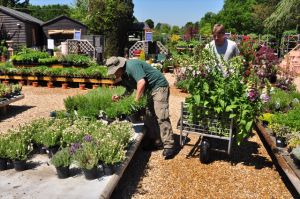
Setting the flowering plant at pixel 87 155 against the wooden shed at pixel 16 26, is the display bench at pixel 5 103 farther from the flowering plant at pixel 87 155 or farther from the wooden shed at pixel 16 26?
the wooden shed at pixel 16 26

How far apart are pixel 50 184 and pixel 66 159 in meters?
0.30

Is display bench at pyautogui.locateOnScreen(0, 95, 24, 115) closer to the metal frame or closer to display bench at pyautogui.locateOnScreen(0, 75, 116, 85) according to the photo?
display bench at pyautogui.locateOnScreen(0, 75, 116, 85)

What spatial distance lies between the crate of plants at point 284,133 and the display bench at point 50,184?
1.93m

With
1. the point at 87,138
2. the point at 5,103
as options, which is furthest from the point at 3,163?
the point at 5,103

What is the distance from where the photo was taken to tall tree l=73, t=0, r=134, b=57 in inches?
1024

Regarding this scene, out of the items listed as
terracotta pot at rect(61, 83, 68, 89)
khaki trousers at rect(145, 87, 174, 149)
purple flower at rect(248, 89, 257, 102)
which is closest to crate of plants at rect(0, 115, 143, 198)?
khaki trousers at rect(145, 87, 174, 149)

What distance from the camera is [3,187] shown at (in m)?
3.55

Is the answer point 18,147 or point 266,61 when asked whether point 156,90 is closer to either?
point 18,147

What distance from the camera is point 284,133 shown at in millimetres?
4770

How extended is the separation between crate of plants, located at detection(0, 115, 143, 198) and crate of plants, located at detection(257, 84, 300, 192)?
6.21 feet

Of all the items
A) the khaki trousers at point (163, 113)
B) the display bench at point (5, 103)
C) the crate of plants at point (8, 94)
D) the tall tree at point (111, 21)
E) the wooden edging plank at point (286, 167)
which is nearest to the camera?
the wooden edging plank at point (286, 167)

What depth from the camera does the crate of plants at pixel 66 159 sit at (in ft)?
11.5

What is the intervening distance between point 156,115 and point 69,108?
1610 millimetres

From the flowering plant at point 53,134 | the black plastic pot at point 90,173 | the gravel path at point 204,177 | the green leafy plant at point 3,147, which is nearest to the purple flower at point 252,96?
the gravel path at point 204,177
